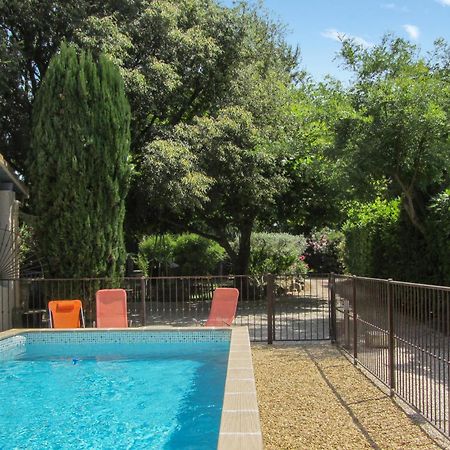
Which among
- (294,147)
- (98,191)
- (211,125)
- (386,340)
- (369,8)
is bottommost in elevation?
(386,340)

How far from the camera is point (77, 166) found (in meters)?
13.3

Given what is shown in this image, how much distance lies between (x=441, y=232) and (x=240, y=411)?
8.11 m

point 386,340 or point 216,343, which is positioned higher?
point 386,340

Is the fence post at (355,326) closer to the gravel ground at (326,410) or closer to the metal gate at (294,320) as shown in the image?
the gravel ground at (326,410)

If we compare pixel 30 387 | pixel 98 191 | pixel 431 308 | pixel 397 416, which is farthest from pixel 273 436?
pixel 98 191

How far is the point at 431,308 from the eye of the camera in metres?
5.84

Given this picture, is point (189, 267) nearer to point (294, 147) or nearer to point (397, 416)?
point (294, 147)

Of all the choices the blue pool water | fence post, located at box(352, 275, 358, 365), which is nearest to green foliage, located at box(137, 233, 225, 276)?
the blue pool water

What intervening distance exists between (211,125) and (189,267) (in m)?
9.45

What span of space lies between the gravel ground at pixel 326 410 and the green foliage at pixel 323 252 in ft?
86.5

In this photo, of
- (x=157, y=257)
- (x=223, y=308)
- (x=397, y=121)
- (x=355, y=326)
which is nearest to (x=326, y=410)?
(x=355, y=326)

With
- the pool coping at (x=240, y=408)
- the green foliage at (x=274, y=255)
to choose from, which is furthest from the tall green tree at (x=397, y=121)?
the green foliage at (x=274, y=255)

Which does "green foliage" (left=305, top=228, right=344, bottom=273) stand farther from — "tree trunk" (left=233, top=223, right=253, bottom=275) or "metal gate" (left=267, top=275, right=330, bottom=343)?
"metal gate" (left=267, top=275, right=330, bottom=343)

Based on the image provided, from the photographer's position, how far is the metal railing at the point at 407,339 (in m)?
5.55
